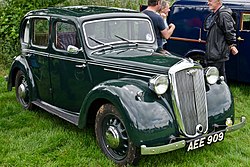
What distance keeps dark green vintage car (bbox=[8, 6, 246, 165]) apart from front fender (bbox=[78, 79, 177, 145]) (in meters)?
0.01

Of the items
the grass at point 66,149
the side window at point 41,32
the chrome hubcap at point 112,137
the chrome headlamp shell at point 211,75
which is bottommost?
the grass at point 66,149

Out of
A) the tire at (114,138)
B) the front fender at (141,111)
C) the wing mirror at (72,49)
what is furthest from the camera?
the wing mirror at (72,49)

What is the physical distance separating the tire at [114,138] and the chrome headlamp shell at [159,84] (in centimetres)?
51

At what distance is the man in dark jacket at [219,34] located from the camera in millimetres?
5738

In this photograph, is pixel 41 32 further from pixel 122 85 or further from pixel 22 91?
pixel 122 85

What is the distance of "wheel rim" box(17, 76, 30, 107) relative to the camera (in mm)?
6086

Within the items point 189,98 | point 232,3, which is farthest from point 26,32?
point 232,3

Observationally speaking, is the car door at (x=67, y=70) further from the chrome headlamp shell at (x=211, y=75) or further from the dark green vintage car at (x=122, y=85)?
the chrome headlamp shell at (x=211, y=75)

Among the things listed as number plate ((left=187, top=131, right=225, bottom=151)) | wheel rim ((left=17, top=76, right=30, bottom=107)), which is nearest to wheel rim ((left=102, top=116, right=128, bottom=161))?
number plate ((left=187, top=131, right=225, bottom=151))

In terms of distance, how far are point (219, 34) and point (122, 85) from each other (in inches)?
97.8

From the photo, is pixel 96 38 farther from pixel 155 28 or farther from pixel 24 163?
pixel 24 163

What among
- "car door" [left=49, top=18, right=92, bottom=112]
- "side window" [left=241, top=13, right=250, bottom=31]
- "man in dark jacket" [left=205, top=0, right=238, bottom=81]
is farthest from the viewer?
"side window" [left=241, top=13, right=250, bottom=31]

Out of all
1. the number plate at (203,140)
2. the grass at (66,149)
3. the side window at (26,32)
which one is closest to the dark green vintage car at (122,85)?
the number plate at (203,140)

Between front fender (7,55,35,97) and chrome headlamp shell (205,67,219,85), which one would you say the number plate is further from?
front fender (7,55,35,97)
